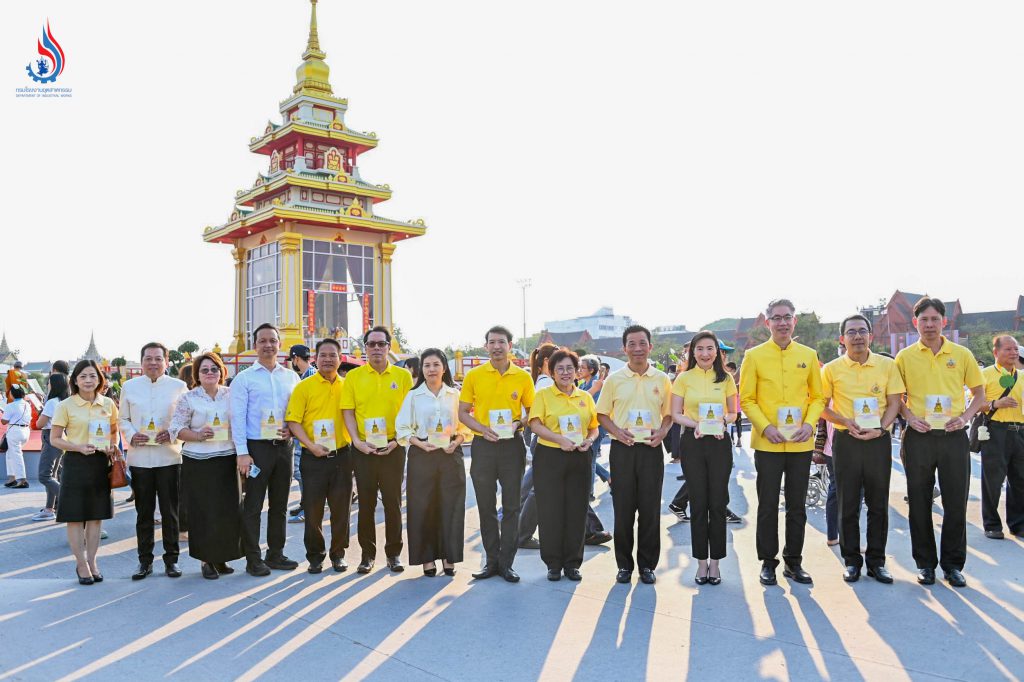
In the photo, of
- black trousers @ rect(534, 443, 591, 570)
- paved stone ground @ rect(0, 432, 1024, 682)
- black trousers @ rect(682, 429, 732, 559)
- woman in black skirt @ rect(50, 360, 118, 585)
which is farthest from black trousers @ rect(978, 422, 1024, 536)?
woman in black skirt @ rect(50, 360, 118, 585)

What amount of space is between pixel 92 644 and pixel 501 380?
2.87 m

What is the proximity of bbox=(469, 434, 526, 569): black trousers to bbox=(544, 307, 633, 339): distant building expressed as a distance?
397ft

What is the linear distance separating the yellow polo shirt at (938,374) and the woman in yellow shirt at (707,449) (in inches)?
48.1

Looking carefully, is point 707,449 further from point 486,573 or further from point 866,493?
point 486,573

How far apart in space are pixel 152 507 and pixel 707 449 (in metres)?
3.98

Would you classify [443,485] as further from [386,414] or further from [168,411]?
[168,411]

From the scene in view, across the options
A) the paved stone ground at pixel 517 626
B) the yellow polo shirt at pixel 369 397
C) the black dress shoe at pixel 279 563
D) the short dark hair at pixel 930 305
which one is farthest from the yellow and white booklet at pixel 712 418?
the black dress shoe at pixel 279 563

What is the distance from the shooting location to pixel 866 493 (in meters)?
4.98

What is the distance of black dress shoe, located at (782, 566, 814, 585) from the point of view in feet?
16.0

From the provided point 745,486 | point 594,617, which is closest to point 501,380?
point 594,617

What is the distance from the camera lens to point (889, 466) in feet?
16.2

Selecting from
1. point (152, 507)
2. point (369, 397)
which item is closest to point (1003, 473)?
point (369, 397)

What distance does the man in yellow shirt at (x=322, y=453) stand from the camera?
17.5 ft

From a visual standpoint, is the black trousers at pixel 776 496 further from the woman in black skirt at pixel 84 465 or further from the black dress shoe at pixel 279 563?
the woman in black skirt at pixel 84 465
